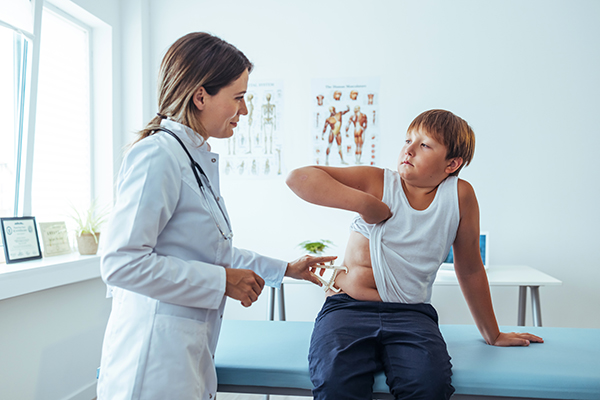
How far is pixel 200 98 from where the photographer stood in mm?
1068

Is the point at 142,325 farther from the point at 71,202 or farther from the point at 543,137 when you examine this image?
the point at 543,137

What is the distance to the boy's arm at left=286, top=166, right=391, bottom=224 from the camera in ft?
4.10

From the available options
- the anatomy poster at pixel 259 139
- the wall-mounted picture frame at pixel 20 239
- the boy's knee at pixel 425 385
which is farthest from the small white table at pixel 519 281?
the wall-mounted picture frame at pixel 20 239

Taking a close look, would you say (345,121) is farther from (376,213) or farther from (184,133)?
(184,133)

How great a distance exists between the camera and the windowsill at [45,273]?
182 cm

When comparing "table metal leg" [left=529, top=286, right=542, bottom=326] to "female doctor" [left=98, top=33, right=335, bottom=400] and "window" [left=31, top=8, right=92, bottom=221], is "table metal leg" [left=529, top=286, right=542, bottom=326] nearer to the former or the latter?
"female doctor" [left=98, top=33, right=335, bottom=400]

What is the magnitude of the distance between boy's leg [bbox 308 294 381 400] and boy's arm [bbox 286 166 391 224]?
291 mm

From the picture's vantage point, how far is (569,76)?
2635 mm

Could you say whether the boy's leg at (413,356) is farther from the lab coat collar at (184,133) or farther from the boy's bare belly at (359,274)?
the lab coat collar at (184,133)

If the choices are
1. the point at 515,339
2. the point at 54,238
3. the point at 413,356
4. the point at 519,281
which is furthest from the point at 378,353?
the point at 54,238

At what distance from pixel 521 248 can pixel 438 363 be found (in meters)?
1.89

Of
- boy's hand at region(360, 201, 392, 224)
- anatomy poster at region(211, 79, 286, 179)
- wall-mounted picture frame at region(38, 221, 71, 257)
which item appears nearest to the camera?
boy's hand at region(360, 201, 392, 224)

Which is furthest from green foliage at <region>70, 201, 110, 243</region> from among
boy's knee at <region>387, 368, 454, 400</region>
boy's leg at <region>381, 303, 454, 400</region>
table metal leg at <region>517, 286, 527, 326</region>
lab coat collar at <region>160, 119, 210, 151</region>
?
table metal leg at <region>517, 286, 527, 326</region>

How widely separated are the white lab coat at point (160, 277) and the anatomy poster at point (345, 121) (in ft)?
6.20
